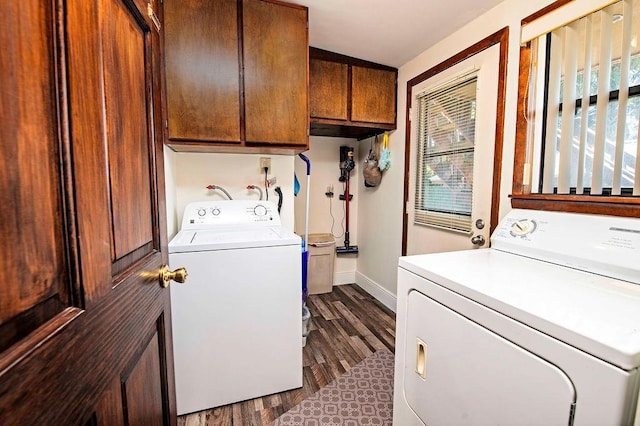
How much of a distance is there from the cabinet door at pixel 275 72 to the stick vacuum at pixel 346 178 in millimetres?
1432

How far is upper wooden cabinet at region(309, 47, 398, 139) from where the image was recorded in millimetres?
2371

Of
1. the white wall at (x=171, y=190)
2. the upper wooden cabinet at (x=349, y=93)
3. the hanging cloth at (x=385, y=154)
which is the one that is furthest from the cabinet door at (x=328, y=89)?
the white wall at (x=171, y=190)

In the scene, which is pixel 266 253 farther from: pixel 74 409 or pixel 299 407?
pixel 74 409

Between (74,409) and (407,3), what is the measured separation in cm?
220

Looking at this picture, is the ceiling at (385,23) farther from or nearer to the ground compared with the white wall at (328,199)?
farther from the ground

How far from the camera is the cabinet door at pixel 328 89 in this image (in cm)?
236

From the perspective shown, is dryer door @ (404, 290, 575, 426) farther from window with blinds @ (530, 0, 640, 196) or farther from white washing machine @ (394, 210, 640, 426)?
window with blinds @ (530, 0, 640, 196)

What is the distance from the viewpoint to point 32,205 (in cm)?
36

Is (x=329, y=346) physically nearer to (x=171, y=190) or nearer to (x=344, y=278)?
(x=344, y=278)

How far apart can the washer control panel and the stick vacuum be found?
4.72ft

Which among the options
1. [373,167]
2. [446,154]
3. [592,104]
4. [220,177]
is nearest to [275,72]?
[220,177]

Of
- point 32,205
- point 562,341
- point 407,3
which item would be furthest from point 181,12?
point 562,341

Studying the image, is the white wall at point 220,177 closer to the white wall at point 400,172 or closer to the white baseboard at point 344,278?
the white wall at point 400,172

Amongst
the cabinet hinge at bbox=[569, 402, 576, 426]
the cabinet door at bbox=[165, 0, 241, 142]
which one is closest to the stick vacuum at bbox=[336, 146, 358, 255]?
the cabinet door at bbox=[165, 0, 241, 142]
